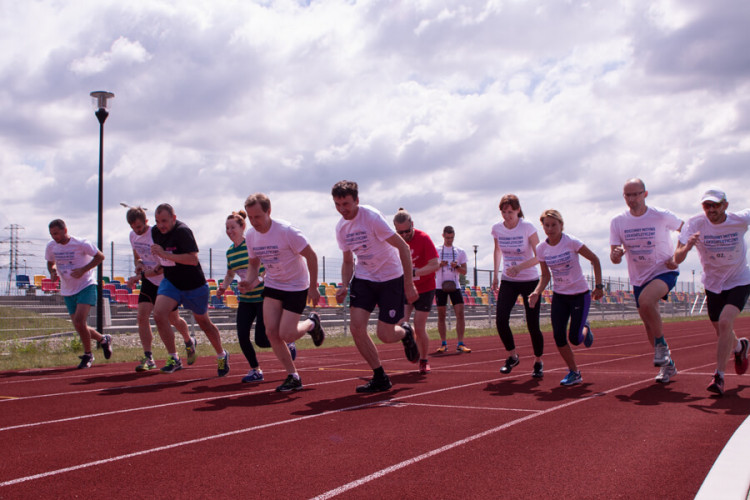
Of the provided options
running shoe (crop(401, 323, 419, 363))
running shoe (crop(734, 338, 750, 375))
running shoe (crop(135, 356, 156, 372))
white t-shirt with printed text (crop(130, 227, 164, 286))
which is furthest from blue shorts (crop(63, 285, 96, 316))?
running shoe (crop(734, 338, 750, 375))

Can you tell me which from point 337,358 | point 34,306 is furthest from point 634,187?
point 34,306

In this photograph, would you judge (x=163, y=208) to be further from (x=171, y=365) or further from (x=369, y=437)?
(x=369, y=437)

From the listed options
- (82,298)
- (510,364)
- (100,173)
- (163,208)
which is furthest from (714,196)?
(100,173)

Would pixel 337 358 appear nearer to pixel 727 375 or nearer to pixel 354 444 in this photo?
pixel 727 375

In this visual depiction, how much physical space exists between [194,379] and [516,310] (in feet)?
94.6

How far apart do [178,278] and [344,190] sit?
Result: 3102mm

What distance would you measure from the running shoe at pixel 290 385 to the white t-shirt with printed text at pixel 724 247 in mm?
4122

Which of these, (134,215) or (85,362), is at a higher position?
(134,215)

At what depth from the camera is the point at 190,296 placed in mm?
8875

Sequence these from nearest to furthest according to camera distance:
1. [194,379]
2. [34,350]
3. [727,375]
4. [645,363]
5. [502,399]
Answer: [502,399] < [727,375] < [194,379] < [645,363] < [34,350]

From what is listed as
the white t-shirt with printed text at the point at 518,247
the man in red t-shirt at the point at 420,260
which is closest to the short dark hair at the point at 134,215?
the man in red t-shirt at the point at 420,260

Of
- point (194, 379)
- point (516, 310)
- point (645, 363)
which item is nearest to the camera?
point (194, 379)

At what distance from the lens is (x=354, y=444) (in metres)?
4.64

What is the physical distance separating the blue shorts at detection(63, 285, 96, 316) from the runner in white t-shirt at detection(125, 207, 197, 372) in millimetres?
1185
